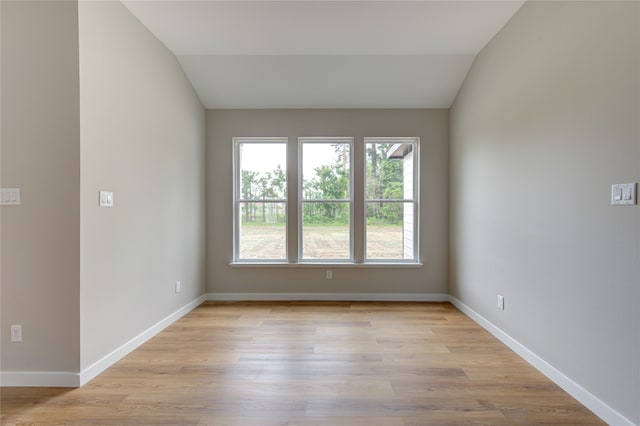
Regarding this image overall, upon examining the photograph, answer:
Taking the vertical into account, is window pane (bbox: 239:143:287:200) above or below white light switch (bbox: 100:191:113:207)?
above

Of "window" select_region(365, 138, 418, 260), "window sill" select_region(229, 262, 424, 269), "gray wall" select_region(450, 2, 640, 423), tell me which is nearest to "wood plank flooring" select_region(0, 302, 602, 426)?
"gray wall" select_region(450, 2, 640, 423)

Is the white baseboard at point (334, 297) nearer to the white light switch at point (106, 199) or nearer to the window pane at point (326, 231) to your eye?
the window pane at point (326, 231)

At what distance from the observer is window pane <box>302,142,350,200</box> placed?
4.39 metres

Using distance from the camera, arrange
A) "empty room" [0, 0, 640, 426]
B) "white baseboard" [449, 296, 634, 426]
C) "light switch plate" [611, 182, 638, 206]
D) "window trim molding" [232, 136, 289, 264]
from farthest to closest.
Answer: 1. "window trim molding" [232, 136, 289, 264]
2. "empty room" [0, 0, 640, 426]
3. "white baseboard" [449, 296, 634, 426]
4. "light switch plate" [611, 182, 638, 206]

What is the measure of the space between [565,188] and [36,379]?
154 inches

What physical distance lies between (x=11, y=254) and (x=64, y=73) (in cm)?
130

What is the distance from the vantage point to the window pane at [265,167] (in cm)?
440

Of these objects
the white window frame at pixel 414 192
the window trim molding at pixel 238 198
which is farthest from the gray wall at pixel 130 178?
the white window frame at pixel 414 192

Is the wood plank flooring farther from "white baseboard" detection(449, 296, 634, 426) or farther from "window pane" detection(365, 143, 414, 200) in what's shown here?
"window pane" detection(365, 143, 414, 200)

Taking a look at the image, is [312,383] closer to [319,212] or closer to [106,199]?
[106,199]

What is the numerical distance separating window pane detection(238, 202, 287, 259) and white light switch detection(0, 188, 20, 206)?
2.46 metres

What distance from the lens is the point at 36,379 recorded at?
7.13 ft

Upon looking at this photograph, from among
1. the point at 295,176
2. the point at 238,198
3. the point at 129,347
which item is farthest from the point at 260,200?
the point at 129,347

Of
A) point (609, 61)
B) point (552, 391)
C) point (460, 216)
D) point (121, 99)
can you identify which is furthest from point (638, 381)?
point (121, 99)
